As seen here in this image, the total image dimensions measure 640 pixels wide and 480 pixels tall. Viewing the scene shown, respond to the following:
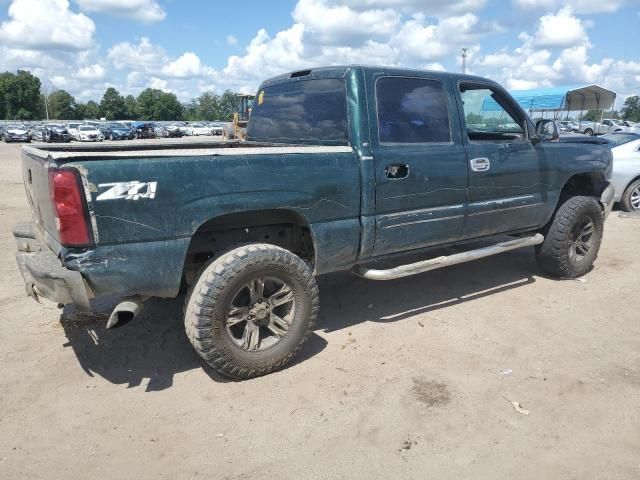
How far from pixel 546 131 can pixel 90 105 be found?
113 meters

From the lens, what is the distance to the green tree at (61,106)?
100 metres

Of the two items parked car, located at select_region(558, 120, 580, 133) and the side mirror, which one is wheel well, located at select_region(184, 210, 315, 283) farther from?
parked car, located at select_region(558, 120, 580, 133)

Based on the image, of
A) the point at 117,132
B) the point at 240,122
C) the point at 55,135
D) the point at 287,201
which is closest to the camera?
the point at 287,201

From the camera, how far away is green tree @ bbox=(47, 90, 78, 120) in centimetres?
10036

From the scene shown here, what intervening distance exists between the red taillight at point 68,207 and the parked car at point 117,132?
138 ft

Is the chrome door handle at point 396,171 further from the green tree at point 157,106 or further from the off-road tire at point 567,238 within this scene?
the green tree at point 157,106

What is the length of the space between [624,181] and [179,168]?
935 centimetres

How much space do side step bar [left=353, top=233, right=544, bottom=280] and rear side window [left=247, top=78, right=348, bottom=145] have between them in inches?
39.7

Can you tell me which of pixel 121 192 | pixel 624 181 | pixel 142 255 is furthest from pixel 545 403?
pixel 624 181

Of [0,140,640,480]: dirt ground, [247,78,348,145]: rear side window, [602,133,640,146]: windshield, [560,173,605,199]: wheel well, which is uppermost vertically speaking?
[247,78,348,145]: rear side window

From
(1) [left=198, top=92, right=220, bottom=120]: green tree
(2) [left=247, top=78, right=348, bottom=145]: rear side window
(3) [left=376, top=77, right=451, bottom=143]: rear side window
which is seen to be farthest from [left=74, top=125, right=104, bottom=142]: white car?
(1) [left=198, top=92, right=220, bottom=120]: green tree

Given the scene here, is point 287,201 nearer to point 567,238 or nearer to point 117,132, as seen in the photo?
point 567,238

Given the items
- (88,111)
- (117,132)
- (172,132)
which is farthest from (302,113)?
(88,111)

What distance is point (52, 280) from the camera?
2.93m
